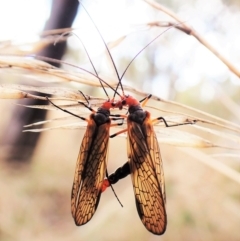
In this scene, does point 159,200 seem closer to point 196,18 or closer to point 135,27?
point 135,27

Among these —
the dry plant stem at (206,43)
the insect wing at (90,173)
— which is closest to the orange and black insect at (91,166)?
the insect wing at (90,173)

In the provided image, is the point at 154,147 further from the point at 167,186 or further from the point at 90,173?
the point at 167,186

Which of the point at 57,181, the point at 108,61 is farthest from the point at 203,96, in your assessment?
the point at 108,61

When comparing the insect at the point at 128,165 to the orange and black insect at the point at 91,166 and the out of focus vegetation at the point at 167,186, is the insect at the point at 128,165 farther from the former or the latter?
the out of focus vegetation at the point at 167,186

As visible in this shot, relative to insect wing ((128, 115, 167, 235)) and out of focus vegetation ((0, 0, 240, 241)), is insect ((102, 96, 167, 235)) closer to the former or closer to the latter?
insect wing ((128, 115, 167, 235))

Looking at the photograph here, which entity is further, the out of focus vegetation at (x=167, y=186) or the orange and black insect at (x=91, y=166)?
the out of focus vegetation at (x=167, y=186)

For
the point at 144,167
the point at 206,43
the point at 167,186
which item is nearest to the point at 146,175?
the point at 144,167
